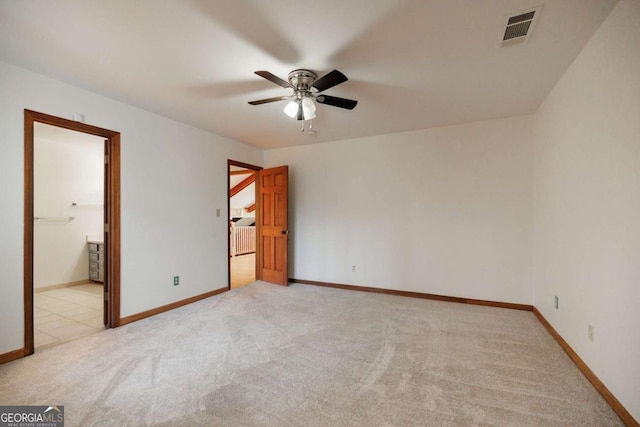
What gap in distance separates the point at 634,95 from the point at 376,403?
2403mm

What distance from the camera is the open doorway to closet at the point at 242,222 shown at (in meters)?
6.69

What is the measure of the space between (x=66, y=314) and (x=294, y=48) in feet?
13.4

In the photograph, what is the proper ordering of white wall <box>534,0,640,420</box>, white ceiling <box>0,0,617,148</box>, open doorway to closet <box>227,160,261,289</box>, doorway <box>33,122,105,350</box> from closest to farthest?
1. white wall <box>534,0,640,420</box>
2. white ceiling <box>0,0,617,148</box>
3. doorway <box>33,122,105,350</box>
4. open doorway to closet <box>227,160,261,289</box>

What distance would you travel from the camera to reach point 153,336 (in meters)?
2.84

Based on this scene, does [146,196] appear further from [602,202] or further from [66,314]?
[602,202]

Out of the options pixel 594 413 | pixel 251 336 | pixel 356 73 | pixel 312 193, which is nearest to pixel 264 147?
pixel 312 193

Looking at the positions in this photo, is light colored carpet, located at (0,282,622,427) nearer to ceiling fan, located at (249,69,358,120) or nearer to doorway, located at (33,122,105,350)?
doorway, located at (33,122,105,350)

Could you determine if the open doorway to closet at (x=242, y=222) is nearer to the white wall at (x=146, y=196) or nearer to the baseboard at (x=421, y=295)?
the baseboard at (x=421, y=295)

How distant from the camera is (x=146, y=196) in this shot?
3.42m

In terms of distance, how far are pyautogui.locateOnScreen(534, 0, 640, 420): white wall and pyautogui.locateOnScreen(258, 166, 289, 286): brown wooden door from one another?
3627 millimetres

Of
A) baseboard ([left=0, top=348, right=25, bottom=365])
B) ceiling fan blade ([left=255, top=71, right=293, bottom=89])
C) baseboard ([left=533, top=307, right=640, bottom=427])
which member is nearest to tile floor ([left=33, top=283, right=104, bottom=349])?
baseboard ([left=0, top=348, right=25, bottom=365])

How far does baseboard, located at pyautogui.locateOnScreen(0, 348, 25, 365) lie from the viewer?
230 centimetres

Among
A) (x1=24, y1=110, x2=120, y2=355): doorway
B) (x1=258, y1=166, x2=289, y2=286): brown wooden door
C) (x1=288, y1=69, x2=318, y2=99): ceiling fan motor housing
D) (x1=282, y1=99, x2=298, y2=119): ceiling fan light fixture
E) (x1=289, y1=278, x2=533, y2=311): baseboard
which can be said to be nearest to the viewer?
(x1=288, y1=69, x2=318, y2=99): ceiling fan motor housing

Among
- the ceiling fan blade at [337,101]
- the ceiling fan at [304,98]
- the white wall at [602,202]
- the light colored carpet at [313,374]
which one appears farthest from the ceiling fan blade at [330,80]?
the light colored carpet at [313,374]
